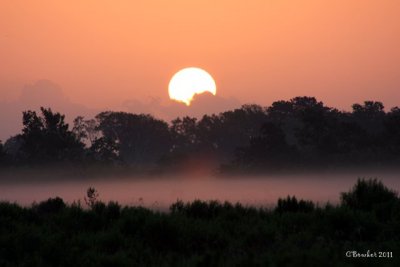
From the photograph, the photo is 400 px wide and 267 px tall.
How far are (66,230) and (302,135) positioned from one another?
2767 inches

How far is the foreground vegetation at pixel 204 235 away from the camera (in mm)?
14516

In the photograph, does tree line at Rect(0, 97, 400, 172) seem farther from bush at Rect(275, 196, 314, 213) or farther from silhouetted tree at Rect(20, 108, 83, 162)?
bush at Rect(275, 196, 314, 213)

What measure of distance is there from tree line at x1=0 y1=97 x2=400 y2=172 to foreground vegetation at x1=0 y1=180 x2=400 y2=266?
65.6 m

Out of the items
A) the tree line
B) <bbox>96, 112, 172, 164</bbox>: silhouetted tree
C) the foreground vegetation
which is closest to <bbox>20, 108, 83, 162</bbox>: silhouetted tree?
the tree line

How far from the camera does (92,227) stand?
64.7 ft

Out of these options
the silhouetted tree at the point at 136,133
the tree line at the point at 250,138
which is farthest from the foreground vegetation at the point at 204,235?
the silhouetted tree at the point at 136,133

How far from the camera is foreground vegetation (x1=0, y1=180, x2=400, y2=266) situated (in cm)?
1452

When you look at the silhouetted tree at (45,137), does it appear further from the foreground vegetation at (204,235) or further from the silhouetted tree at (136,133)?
the foreground vegetation at (204,235)

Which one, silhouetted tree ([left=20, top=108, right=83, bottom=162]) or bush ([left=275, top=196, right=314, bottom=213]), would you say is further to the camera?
silhouetted tree ([left=20, top=108, right=83, bottom=162])

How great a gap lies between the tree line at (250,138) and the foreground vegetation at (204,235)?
65.6 meters

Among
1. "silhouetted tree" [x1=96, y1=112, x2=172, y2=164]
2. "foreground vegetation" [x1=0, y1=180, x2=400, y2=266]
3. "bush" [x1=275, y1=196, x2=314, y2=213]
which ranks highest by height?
"silhouetted tree" [x1=96, y1=112, x2=172, y2=164]

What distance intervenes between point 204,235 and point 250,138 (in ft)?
284

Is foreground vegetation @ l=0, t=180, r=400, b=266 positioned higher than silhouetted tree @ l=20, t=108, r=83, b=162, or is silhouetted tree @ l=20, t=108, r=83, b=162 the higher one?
silhouetted tree @ l=20, t=108, r=83, b=162

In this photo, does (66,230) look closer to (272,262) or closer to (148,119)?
(272,262)
